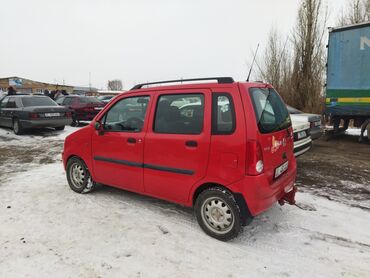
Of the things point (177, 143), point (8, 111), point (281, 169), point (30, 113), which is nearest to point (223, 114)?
point (177, 143)

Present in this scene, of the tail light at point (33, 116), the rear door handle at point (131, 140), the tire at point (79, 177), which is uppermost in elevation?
the tail light at point (33, 116)

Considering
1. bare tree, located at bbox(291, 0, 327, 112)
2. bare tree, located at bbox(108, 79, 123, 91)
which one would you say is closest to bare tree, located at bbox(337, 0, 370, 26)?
bare tree, located at bbox(291, 0, 327, 112)

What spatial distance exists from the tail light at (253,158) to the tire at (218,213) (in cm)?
40

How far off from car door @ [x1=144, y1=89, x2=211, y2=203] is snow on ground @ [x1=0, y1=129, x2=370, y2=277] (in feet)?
1.74

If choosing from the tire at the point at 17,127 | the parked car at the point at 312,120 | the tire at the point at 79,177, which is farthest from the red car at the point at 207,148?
the tire at the point at 17,127

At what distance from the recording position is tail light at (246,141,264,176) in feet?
10.8

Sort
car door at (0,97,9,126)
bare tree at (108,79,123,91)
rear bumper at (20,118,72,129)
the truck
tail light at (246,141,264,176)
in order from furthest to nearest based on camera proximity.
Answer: bare tree at (108,79,123,91), car door at (0,97,9,126), rear bumper at (20,118,72,129), the truck, tail light at (246,141,264,176)

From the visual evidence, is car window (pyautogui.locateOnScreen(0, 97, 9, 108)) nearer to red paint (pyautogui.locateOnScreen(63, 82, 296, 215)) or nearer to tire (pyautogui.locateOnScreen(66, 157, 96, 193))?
tire (pyautogui.locateOnScreen(66, 157, 96, 193))

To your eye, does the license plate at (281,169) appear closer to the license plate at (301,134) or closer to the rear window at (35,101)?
the license plate at (301,134)

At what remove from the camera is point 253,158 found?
10.8 feet

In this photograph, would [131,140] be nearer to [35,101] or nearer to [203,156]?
[203,156]

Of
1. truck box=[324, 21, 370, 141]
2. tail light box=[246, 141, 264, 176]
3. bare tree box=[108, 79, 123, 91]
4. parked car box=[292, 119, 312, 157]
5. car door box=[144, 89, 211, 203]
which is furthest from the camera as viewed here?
bare tree box=[108, 79, 123, 91]

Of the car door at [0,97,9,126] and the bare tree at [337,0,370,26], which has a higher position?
the bare tree at [337,0,370,26]

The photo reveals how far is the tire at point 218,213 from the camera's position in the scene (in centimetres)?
352
